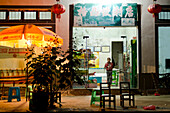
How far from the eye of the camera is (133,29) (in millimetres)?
11219

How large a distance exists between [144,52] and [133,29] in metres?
1.33

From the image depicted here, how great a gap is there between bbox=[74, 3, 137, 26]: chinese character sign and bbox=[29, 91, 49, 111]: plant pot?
4728 millimetres

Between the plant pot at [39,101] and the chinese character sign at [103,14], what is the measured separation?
4728 mm

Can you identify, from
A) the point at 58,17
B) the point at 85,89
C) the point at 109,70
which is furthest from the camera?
the point at 109,70

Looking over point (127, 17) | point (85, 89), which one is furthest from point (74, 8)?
point (85, 89)

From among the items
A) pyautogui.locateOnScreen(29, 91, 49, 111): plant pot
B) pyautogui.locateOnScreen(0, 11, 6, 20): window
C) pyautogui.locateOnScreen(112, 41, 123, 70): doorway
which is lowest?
pyautogui.locateOnScreen(29, 91, 49, 111): plant pot

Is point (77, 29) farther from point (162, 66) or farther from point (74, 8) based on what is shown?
point (162, 66)

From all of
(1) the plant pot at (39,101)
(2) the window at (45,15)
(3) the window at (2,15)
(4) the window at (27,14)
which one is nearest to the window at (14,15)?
(4) the window at (27,14)

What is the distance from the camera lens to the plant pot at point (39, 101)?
657 cm

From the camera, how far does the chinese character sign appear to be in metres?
10.5

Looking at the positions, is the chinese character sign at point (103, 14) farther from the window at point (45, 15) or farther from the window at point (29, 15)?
the window at point (29, 15)

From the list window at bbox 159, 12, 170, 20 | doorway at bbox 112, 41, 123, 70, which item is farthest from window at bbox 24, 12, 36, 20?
doorway at bbox 112, 41, 123, 70

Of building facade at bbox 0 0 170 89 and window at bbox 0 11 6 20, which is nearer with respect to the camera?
building facade at bbox 0 0 170 89

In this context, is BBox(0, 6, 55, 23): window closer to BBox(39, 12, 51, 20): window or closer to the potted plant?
BBox(39, 12, 51, 20): window
